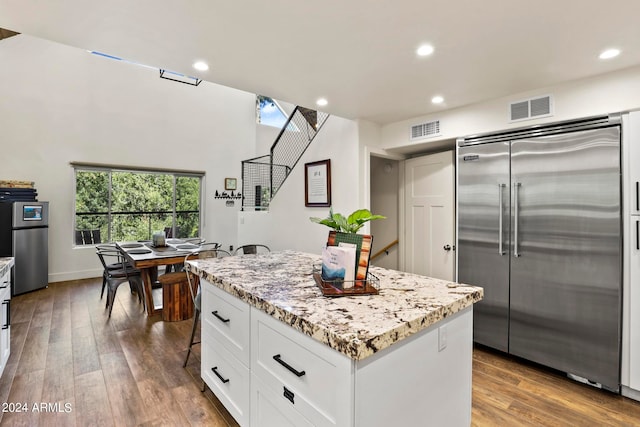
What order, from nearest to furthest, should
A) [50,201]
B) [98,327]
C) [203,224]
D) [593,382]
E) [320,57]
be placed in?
[320,57] → [593,382] → [98,327] → [50,201] → [203,224]

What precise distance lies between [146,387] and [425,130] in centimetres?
343

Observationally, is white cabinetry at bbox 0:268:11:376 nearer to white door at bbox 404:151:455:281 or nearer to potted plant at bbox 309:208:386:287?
potted plant at bbox 309:208:386:287

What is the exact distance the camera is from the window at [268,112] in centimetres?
766

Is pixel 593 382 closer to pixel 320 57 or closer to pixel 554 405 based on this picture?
pixel 554 405

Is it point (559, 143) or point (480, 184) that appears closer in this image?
point (559, 143)

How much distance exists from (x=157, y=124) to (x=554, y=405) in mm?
7080

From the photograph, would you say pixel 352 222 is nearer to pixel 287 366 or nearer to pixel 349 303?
pixel 349 303

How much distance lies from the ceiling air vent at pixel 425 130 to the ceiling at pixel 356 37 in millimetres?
653

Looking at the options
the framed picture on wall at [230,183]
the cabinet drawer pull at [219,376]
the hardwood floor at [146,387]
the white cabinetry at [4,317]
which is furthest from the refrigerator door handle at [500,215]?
the framed picture on wall at [230,183]

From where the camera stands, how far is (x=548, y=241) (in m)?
2.52

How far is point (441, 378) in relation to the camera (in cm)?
135

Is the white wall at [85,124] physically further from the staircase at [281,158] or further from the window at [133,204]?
the staircase at [281,158]

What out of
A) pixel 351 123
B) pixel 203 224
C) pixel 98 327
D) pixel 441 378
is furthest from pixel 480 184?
pixel 203 224

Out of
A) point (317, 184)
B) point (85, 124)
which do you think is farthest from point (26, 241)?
point (317, 184)
